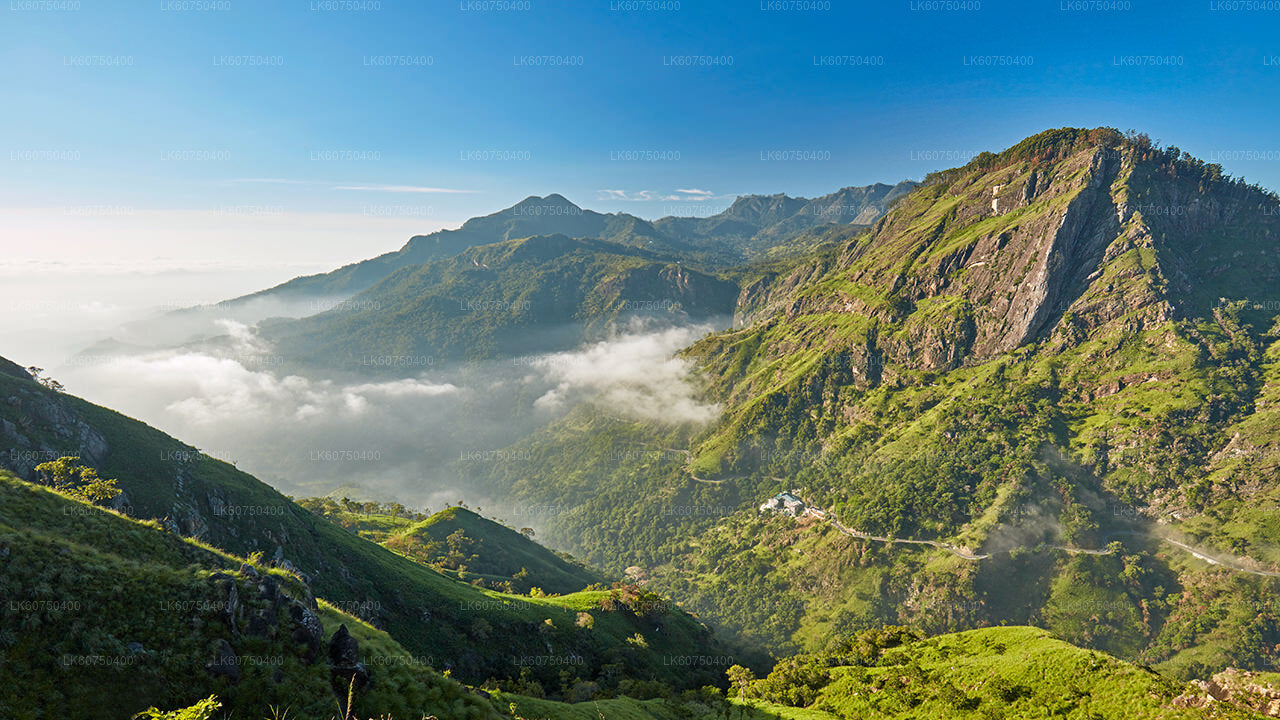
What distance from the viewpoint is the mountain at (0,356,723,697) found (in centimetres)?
6259

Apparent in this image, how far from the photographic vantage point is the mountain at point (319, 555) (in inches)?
2464

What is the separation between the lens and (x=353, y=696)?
26031mm

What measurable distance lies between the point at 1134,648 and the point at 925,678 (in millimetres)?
221857

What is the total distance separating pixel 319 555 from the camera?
74688 millimetres

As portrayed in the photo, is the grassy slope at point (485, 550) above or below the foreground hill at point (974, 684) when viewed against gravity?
below

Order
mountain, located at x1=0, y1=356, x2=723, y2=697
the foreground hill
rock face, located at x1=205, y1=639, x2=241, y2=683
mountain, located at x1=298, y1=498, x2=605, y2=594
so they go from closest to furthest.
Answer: rock face, located at x1=205, y1=639, x2=241, y2=683
the foreground hill
mountain, located at x1=0, y1=356, x2=723, y2=697
mountain, located at x1=298, y1=498, x2=605, y2=594

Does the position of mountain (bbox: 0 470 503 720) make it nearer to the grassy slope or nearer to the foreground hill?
the foreground hill

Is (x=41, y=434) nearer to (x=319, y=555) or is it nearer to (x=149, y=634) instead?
(x=319, y=555)

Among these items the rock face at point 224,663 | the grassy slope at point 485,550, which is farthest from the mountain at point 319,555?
the grassy slope at point 485,550

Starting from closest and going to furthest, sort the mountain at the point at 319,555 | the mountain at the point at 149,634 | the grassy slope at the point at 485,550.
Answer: the mountain at the point at 149,634 → the mountain at the point at 319,555 → the grassy slope at the point at 485,550

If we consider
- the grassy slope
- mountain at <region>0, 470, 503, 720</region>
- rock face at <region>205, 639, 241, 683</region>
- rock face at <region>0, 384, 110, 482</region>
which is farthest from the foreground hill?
rock face at <region>0, 384, 110, 482</region>

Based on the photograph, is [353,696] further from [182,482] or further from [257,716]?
[182,482]

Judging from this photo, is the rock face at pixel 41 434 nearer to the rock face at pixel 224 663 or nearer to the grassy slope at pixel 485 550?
the rock face at pixel 224 663

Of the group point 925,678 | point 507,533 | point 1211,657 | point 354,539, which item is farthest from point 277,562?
point 1211,657
